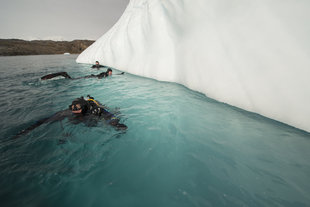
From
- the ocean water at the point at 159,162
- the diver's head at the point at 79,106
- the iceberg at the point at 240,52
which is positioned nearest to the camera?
the ocean water at the point at 159,162

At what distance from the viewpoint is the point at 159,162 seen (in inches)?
95.9

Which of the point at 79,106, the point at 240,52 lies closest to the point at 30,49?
the point at 79,106

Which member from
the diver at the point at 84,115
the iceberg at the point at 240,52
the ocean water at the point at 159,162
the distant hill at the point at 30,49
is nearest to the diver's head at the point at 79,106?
the diver at the point at 84,115

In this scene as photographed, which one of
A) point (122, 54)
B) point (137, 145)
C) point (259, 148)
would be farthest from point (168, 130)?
point (122, 54)

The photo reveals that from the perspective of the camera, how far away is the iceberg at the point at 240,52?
3.32 metres

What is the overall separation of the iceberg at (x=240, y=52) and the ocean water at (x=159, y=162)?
0.68 m

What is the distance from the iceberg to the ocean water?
26.6 inches

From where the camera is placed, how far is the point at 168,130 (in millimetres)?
3471

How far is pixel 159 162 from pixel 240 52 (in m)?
4.23

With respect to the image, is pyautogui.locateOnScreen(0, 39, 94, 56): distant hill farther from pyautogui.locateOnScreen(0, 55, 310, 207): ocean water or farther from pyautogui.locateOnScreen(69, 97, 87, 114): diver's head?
pyautogui.locateOnScreen(0, 55, 310, 207): ocean water

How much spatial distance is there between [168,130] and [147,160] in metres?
1.15

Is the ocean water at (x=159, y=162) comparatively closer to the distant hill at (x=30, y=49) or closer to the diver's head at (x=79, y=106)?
the diver's head at (x=79, y=106)

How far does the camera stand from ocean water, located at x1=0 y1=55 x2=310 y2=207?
6.04 ft

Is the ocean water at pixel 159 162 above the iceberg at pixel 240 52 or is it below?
below
